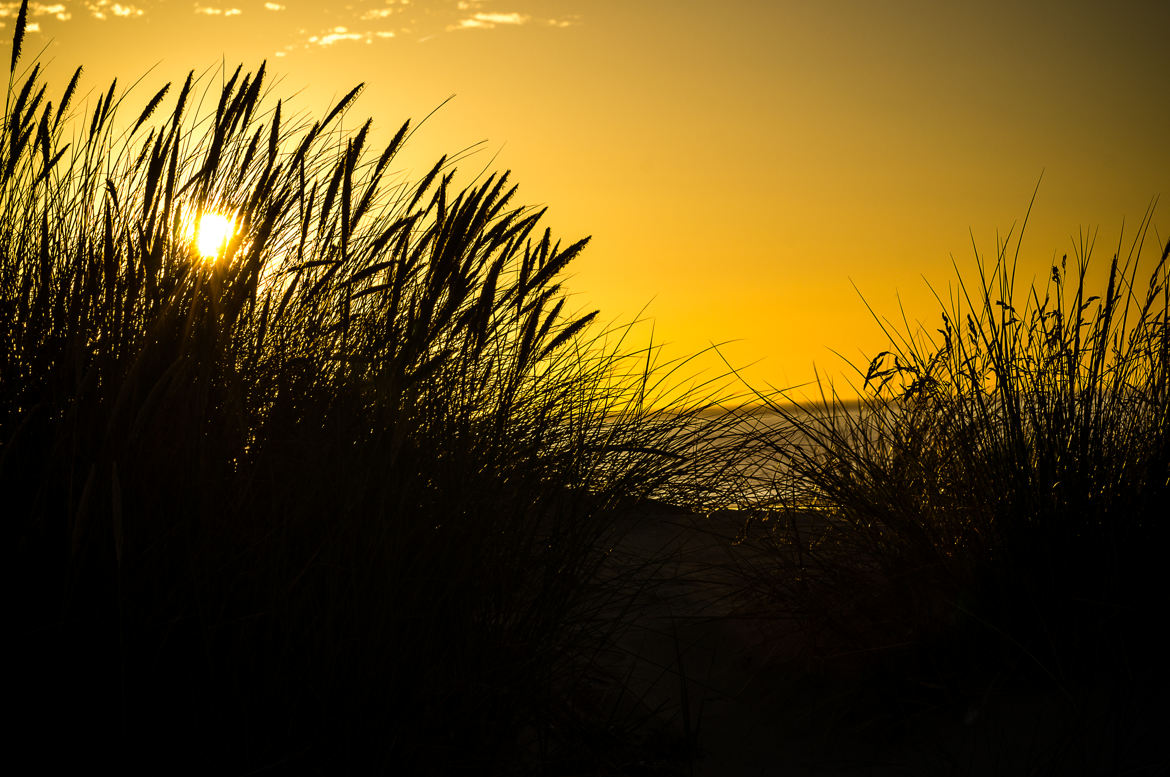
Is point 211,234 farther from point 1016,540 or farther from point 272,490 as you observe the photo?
point 1016,540

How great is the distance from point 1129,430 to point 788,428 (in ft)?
3.16

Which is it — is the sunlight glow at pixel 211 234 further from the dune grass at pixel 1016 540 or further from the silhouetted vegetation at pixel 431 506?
the dune grass at pixel 1016 540

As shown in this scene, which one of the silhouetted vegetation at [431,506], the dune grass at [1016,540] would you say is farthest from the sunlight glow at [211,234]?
the dune grass at [1016,540]

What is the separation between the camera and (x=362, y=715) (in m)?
1.26

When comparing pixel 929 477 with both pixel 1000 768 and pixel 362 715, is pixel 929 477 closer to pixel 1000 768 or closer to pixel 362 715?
pixel 1000 768

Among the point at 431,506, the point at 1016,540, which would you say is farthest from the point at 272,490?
the point at 1016,540

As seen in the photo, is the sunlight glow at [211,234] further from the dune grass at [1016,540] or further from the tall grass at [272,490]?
the dune grass at [1016,540]

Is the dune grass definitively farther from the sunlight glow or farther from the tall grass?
the sunlight glow

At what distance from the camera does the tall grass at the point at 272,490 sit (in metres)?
1.21

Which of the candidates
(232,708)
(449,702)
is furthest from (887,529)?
(232,708)

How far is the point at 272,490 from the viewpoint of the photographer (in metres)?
1.34

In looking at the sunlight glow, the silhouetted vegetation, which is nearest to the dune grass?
the silhouetted vegetation

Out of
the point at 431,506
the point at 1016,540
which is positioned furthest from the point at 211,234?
the point at 1016,540

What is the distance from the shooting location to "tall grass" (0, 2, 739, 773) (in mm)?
1208
